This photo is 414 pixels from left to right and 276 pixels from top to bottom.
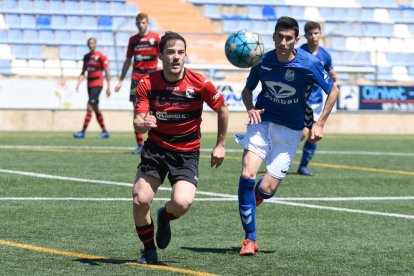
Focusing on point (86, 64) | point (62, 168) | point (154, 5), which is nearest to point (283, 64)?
point (62, 168)

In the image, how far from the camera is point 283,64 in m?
9.27

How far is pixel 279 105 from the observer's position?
9406 millimetres

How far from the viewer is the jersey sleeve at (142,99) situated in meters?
7.83

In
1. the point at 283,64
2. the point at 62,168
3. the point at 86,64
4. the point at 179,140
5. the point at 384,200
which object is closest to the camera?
the point at 179,140

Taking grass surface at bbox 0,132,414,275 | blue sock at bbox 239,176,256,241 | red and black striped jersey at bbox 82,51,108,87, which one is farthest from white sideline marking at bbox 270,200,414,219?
red and black striped jersey at bbox 82,51,108,87

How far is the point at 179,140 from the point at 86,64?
1699cm

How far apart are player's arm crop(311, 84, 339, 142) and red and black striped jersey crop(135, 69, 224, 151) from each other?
1.17 metres

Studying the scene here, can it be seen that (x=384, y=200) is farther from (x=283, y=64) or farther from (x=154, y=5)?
(x=154, y=5)

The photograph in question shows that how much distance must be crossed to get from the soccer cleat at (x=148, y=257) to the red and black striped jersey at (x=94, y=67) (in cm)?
1708

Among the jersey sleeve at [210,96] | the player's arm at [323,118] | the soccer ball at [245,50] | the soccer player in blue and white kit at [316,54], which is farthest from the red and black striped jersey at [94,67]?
the jersey sleeve at [210,96]

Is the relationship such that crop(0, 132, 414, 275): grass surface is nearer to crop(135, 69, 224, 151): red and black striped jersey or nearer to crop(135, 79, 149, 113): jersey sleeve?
crop(135, 69, 224, 151): red and black striped jersey

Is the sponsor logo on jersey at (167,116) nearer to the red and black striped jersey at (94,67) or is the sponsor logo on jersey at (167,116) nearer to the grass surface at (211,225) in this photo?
the grass surface at (211,225)

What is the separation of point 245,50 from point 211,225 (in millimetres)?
1748

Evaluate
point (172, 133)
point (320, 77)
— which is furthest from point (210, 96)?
point (320, 77)
